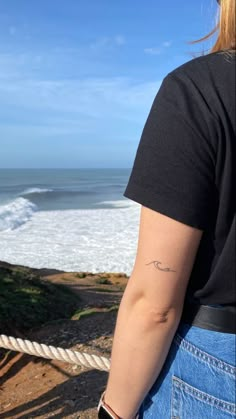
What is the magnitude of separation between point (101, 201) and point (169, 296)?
164ft

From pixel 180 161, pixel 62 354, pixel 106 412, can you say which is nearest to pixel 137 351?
pixel 106 412

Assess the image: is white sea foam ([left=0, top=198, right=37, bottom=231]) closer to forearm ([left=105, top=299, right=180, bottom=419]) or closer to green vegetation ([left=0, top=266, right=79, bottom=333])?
green vegetation ([left=0, top=266, right=79, bottom=333])

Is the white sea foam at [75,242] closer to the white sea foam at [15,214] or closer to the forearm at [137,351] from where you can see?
the white sea foam at [15,214]

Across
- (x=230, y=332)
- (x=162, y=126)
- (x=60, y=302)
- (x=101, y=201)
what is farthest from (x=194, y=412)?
(x=101, y=201)

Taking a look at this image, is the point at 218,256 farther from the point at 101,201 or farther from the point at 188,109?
the point at 101,201

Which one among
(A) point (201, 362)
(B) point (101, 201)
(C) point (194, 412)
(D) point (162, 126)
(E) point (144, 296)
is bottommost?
(B) point (101, 201)

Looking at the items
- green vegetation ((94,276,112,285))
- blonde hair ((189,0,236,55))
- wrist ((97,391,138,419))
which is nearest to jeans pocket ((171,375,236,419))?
wrist ((97,391,138,419))

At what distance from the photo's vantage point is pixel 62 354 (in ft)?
8.69

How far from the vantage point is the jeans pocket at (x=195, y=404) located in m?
1.13

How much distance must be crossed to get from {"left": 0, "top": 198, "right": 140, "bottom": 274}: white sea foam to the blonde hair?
55.8 ft

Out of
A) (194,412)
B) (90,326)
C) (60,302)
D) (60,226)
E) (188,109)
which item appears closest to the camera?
(188,109)

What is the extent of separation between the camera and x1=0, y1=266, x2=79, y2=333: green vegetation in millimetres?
6758

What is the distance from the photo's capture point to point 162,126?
1099 mm

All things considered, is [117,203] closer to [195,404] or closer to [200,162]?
[195,404]
